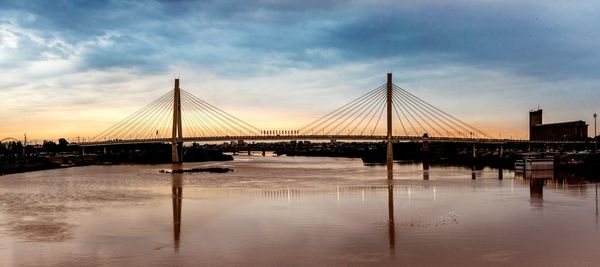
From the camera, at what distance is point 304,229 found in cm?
1847

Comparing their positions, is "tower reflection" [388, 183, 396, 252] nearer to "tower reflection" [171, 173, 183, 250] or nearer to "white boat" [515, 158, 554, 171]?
"tower reflection" [171, 173, 183, 250]

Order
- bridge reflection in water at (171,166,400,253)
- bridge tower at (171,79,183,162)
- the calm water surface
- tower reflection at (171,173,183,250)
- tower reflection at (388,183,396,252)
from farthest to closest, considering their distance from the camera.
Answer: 1. bridge tower at (171,79,183,162)
2. tower reflection at (171,173,183,250)
3. bridge reflection in water at (171,166,400,253)
4. tower reflection at (388,183,396,252)
5. the calm water surface

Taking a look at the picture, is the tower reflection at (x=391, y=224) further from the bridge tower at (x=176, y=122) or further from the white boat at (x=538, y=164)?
the bridge tower at (x=176, y=122)

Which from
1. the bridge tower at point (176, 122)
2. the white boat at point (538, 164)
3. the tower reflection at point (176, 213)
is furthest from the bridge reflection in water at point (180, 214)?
the bridge tower at point (176, 122)

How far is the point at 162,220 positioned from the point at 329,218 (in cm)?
582

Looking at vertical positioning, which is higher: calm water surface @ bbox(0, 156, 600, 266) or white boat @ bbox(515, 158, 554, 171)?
white boat @ bbox(515, 158, 554, 171)

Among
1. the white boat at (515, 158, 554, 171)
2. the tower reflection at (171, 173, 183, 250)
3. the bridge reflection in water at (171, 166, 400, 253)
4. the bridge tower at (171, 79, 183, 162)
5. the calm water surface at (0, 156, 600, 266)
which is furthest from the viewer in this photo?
the bridge tower at (171, 79, 183, 162)

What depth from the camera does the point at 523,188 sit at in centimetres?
3522

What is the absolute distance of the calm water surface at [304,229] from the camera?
14031 millimetres

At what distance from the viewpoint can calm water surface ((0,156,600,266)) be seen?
14031mm

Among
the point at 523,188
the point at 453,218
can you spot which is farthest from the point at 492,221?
the point at 523,188

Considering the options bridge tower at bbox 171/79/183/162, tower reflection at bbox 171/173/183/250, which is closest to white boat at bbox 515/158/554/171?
tower reflection at bbox 171/173/183/250

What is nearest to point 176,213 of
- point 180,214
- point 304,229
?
point 180,214

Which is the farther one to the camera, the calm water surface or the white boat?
A: the white boat
